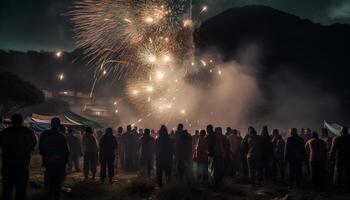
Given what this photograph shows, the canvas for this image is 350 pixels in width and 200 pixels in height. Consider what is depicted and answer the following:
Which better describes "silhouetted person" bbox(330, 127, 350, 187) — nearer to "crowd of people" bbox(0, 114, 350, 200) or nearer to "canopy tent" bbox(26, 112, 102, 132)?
"crowd of people" bbox(0, 114, 350, 200)

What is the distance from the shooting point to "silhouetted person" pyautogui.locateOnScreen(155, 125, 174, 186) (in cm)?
1125

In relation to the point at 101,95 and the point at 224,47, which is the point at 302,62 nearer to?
the point at 224,47

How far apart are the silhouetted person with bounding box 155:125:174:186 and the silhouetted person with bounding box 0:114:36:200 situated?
5.15 metres

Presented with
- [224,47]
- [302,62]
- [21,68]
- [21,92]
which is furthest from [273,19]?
[21,92]

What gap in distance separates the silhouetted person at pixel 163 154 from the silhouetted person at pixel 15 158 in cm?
515

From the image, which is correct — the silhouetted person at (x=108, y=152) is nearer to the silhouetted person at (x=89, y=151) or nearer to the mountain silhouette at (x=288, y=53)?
the silhouetted person at (x=89, y=151)

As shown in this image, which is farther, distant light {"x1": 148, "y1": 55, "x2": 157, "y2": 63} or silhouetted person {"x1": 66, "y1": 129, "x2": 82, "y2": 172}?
distant light {"x1": 148, "y1": 55, "x2": 157, "y2": 63}

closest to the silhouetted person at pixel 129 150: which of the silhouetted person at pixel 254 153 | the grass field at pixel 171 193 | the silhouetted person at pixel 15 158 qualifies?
the grass field at pixel 171 193

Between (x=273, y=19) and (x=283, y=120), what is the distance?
69.7 m

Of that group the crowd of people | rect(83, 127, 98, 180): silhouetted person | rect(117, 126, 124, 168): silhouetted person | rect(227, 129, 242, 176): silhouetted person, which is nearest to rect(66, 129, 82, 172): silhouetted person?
the crowd of people

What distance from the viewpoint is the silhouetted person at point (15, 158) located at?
657 cm

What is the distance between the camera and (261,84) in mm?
78000

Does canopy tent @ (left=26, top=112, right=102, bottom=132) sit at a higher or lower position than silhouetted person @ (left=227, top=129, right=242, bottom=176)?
higher

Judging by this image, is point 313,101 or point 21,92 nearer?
point 21,92
